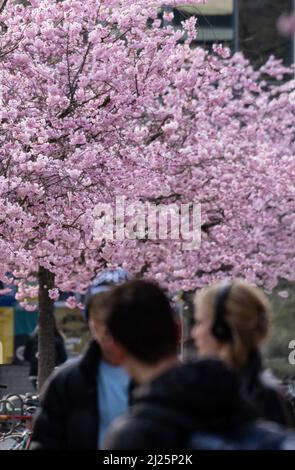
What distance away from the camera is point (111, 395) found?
180 inches

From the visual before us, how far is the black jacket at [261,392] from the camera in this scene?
4148 mm

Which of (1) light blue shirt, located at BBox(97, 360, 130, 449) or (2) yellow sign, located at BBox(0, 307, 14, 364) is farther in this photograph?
(2) yellow sign, located at BBox(0, 307, 14, 364)

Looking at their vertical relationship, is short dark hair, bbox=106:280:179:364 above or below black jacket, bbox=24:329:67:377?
above

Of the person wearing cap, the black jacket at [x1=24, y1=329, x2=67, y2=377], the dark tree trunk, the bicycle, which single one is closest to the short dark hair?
the person wearing cap

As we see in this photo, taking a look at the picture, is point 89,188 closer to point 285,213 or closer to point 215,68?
point 215,68

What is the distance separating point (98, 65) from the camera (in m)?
15.1

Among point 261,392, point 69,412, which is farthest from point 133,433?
point 69,412

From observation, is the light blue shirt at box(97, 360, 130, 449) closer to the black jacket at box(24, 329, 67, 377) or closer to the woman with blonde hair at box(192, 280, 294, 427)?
the woman with blonde hair at box(192, 280, 294, 427)

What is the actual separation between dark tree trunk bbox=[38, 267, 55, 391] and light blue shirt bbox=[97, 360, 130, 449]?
40.0ft

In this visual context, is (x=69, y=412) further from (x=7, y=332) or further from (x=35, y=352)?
(x=7, y=332)

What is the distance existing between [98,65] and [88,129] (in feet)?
2.69

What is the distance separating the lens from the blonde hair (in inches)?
157

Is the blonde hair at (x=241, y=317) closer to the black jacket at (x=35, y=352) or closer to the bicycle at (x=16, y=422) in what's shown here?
the bicycle at (x=16, y=422)

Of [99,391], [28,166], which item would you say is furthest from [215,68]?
[99,391]
